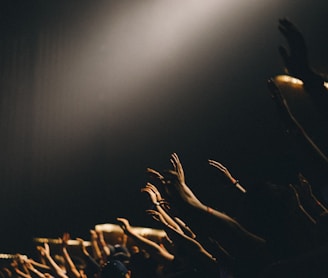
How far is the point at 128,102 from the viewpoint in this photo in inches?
231

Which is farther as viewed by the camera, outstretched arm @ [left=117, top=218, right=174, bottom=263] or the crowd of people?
outstretched arm @ [left=117, top=218, right=174, bottom=263]

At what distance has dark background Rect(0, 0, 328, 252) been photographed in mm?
4902

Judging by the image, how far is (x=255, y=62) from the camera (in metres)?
4.89

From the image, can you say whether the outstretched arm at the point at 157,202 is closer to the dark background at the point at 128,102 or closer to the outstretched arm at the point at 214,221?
the outstretched arm at the point at 214,221

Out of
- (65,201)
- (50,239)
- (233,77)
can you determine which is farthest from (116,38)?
(50,239)

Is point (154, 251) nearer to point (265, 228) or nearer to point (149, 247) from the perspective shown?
point (149, 247)

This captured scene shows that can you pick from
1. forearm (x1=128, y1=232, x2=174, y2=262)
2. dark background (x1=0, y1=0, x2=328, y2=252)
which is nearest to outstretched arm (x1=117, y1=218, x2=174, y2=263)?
forearm (x1=128, y1=232, x2=174, y2=262)

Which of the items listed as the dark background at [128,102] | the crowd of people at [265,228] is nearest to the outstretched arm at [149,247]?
the crowd of people at [265,228]

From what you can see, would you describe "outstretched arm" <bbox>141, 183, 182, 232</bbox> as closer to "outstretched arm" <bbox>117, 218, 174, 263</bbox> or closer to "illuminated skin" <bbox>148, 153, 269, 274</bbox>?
"outstretched arm" <bbox>117, 218, 174, 263</bbox>

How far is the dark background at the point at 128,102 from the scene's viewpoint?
4.90 m

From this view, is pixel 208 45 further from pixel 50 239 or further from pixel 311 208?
pixel 50 239

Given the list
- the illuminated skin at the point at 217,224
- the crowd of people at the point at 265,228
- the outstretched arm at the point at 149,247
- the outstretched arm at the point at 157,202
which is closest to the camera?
the crowd of people at the point at 265,228

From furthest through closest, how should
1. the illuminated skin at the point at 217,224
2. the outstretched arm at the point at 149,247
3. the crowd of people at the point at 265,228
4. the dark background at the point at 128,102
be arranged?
the dark background at the point at 128,102 → the outstretched arm at the point at 149,247 → the illuminated skin at the point at 217,224 → the crowd of people at the point at 265,228

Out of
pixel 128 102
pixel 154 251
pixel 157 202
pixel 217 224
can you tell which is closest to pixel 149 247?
pixel 154 251
